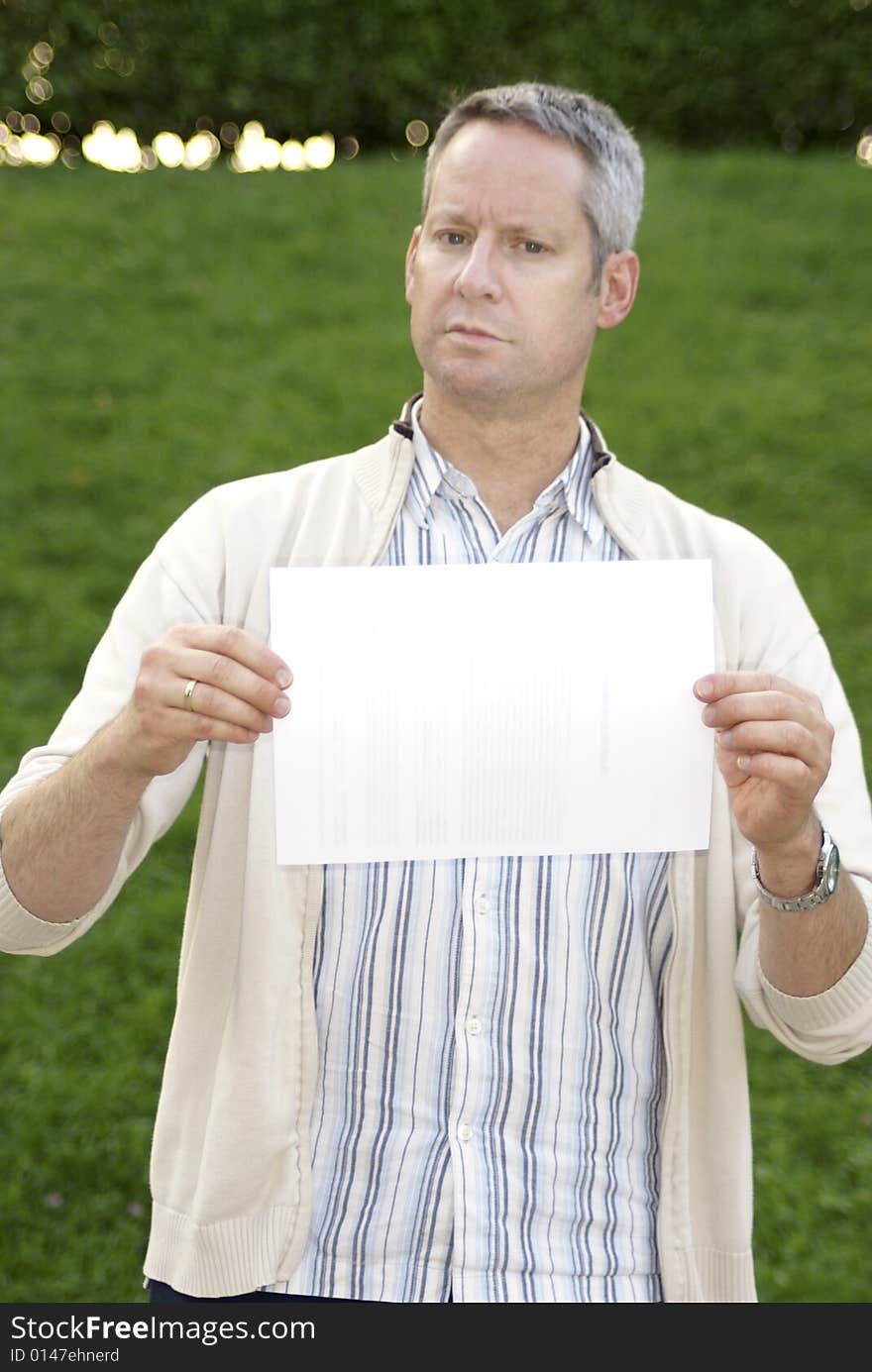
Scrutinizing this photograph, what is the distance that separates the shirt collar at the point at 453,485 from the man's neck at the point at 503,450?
2 cm

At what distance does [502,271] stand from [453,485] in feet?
1.02

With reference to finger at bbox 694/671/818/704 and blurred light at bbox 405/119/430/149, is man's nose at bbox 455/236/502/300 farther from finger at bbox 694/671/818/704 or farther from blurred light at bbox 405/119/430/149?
blurred light at bbox 405/119/430/149

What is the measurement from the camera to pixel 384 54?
27.3 ft

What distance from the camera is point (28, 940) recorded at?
1.92m

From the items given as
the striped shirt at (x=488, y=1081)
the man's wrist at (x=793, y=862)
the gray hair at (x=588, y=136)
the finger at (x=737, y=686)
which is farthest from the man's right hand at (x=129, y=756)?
the gray hair at (x=588, y=136)

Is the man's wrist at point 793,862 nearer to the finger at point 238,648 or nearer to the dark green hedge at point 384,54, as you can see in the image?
the finger at point 238,648

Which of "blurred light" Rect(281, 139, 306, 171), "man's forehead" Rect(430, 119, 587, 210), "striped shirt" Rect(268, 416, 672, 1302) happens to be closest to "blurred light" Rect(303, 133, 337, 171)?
"blurred light" Rect(281, 139, 306, 171)

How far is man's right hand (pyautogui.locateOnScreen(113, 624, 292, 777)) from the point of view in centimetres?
163

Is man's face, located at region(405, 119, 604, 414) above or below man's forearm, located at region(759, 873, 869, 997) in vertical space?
above

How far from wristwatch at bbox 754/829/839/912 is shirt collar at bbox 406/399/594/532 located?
2.01 ft

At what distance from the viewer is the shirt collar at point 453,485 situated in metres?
2.18

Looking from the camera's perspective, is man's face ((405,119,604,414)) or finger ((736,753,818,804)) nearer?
finger ((736,753,818,804))

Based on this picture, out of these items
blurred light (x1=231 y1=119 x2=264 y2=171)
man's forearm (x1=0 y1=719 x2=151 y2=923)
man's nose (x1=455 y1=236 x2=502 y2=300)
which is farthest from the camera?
blurred light (x1=231 y1=119 x2=264 y2=171)

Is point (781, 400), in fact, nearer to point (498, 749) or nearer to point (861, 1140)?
point (861, 1140)
